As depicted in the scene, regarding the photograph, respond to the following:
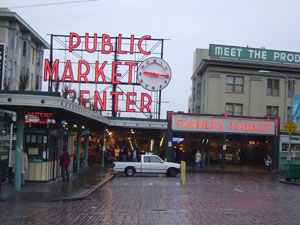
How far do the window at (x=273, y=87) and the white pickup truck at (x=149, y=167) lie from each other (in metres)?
20.6

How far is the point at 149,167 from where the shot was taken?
30.4 metres

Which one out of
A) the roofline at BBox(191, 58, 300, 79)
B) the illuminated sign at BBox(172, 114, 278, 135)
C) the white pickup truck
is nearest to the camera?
the white pickup truck

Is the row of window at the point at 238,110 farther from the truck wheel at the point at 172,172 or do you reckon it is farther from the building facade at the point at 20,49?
the building facade at the point at 20,49

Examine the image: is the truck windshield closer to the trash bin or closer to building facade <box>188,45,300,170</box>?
the trash bin

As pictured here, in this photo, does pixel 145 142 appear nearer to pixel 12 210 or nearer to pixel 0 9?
pixel 0 9

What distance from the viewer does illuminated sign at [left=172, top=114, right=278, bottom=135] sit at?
41.4 metres

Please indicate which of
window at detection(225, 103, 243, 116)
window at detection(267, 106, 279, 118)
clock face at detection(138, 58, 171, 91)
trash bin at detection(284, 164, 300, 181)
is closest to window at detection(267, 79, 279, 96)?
window at detection(267, 106, 279, 118)

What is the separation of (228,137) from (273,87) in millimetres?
7259

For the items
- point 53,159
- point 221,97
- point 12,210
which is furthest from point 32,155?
point 221,97

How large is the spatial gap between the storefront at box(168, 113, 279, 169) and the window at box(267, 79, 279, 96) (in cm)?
498

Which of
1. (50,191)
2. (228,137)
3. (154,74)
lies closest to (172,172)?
(50,191)

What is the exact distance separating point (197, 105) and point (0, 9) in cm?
2458

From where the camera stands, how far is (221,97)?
4581 centimetres

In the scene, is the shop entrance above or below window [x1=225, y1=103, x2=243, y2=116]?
below
